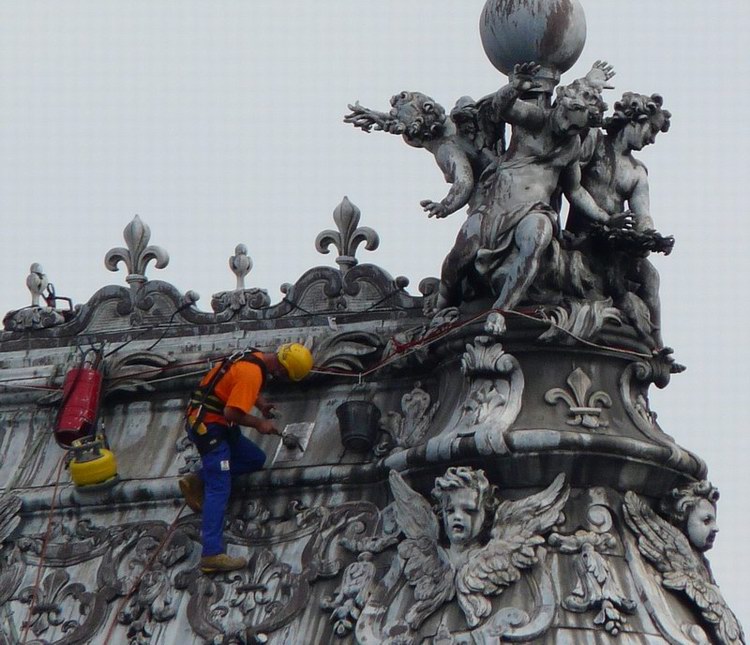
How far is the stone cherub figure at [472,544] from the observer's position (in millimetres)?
Answer: 23453

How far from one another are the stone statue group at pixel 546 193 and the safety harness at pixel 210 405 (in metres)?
1.78

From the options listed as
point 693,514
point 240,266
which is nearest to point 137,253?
point 240,266

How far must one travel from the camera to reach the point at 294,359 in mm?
25188

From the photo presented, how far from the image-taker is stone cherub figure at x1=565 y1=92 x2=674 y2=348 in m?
25.0

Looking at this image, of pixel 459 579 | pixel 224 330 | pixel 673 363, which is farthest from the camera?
pixel 224 330

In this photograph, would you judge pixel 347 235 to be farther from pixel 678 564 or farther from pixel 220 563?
Result: pixel 678 564

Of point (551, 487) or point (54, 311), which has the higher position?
point (54, 311)

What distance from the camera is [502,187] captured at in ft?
82.2

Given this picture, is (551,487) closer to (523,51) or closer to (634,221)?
(634,221)

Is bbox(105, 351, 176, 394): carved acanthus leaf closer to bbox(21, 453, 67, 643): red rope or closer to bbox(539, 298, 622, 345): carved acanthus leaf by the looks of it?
bbox(21, 453, 67, 643): red rope

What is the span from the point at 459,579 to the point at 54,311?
6.00 m

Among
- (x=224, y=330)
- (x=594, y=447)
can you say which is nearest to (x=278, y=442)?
(x=224, y=330)

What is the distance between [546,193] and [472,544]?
132 inches

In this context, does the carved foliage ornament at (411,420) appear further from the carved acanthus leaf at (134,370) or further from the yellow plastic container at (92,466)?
the yellow plastic container at (92,466)
